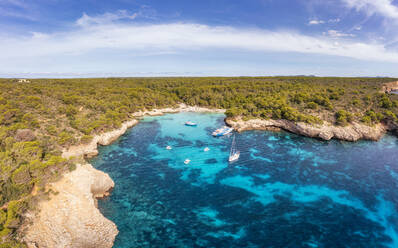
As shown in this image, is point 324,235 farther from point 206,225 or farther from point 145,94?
point 145,94

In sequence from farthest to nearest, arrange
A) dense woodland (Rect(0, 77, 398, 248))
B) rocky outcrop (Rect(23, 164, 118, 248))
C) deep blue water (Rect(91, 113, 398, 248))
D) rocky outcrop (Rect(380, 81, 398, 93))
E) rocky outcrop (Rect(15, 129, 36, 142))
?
rocky outcrop (Rect(380, 81, 398, 93)) < rocky outcrop (Rect(15, 129, 36, 142)) < deep blue water (Rect(91, 113, 398, 248)) < dense woodland (Rect(0, 77, 398, 248)) < rocky outcrop (Rect(23, 164, 118, 248))

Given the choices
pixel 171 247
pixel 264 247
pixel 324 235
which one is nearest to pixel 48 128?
pixel 171 247

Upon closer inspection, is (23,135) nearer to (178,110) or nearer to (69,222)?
(69,222)

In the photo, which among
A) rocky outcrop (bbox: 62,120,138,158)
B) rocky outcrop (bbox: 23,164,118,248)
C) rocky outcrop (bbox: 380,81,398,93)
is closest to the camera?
rocky outcrop (bbox: 23,164,118,248)

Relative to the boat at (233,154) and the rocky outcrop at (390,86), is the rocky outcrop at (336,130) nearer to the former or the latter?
the boat at (233,154)

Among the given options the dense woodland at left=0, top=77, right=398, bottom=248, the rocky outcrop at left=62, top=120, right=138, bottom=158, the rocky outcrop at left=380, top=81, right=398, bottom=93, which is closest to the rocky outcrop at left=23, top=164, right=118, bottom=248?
the dense woodland at left=0, top=77, right=398, bottom=248

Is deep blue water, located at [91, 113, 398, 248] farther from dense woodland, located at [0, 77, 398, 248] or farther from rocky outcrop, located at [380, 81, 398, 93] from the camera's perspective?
rocky outcrop, located at [380, 81, 398, 93]
